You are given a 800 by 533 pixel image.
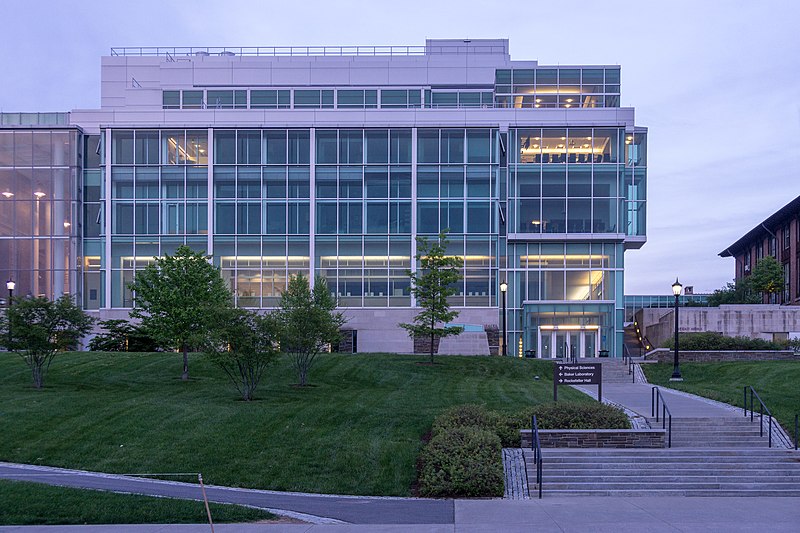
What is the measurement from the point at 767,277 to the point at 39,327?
56262mm

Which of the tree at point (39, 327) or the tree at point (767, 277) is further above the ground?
the tree at point (767, 277)

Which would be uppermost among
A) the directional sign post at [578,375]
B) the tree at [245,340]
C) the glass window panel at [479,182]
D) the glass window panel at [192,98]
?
the glass window panel at [192,98]

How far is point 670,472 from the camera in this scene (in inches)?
672

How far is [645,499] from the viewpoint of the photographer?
15500 mm

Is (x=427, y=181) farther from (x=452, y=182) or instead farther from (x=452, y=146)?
(x=452, y=146)

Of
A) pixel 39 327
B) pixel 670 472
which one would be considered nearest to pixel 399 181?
pixel 39 327

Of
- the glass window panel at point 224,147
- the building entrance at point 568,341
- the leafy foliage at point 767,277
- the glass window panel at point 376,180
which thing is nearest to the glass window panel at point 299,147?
the glass window panel at point 224,147

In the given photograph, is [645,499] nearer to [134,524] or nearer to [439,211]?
[134,524]

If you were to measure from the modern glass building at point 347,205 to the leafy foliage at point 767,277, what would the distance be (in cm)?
1741

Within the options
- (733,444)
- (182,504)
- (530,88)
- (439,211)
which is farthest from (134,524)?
(530,88)

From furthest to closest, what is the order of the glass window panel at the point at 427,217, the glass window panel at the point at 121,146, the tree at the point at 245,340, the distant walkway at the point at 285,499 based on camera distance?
the glass window panel at the point at 121,146 → the glass window panel at the point at 427,217 → the tree at the point at 245,340 → the distant walkway at the point at 285,499

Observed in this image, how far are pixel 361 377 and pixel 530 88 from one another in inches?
1545

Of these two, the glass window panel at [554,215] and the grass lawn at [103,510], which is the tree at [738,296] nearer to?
the glass window panel at [554,215]

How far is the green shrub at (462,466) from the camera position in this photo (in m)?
16.0
